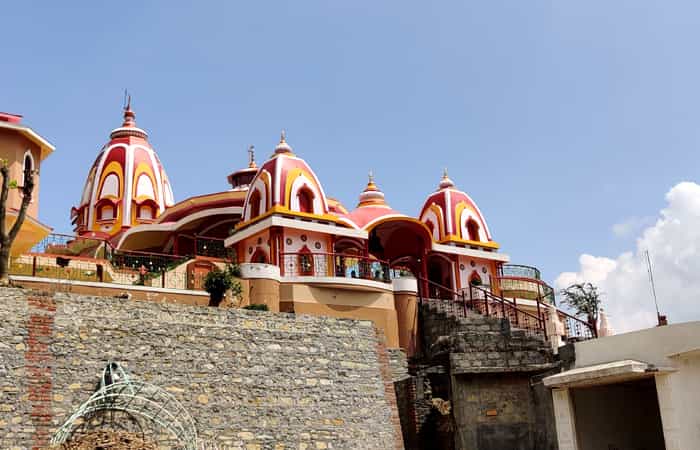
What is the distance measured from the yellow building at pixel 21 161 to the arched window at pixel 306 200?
7920 millimetres

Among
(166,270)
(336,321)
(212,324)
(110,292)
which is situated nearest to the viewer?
(212,324)

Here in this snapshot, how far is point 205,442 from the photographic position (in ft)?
52.9

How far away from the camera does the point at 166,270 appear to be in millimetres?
23766

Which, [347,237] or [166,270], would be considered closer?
[166,270]

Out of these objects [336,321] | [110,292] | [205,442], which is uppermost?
[110,292]

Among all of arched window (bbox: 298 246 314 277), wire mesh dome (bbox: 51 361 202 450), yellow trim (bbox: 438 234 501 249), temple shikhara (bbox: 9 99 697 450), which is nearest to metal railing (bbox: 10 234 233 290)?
temple shikhara (bbox: 9 99 697 450)

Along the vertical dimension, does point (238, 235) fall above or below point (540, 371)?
above

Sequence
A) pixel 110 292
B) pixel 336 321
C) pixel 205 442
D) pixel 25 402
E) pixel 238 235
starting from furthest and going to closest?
pixel 238 235, pixel 110 292, pixel 336 321, pixel 205 442, pixel 25 402

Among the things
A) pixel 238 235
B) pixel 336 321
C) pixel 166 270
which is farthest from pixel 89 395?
pixel 238 235

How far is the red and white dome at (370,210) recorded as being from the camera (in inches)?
1166

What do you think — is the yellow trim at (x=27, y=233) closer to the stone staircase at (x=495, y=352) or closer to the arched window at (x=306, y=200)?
the arched window at (x=306, y=200)

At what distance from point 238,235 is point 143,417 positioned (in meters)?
12.5

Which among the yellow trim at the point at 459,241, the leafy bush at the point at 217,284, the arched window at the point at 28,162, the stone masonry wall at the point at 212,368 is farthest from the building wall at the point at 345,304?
the arched window at the point at 28,162

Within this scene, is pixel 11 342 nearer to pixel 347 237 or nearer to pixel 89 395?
pixel 89 395
